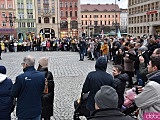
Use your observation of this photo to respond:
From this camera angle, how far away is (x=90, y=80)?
505 centimetres

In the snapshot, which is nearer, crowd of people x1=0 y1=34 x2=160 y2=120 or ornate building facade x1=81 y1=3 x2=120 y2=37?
crowd of people x1=0 y1=34 x2=160 y2=120

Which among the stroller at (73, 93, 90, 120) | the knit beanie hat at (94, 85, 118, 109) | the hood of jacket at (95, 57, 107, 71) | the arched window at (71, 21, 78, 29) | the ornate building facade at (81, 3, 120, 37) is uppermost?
the ornate building facade at (81, 3, 120, 37)

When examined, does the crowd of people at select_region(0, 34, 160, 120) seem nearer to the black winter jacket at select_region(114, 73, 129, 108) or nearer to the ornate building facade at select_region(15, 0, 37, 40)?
the black winter jacket at select_region(114, 73, 129, 108)

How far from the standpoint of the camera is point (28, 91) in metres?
4.59

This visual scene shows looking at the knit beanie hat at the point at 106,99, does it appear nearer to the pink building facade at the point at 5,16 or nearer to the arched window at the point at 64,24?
the pink building facade at the point at 5,16

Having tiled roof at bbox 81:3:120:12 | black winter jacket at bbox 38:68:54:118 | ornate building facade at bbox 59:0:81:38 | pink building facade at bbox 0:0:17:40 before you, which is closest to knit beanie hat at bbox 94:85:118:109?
black winter jacket at bbox 38:68:54:118

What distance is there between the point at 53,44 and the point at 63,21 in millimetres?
55687

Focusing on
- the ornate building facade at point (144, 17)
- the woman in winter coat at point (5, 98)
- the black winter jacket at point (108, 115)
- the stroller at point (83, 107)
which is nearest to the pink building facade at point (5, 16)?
the ornate building facade at point (144, 17)

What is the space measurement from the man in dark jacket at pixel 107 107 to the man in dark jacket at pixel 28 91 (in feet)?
6.57

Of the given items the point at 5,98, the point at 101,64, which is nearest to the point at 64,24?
the point at 101,64

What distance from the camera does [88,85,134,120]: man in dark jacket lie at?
2.69 meters

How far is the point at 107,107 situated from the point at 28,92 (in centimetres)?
219

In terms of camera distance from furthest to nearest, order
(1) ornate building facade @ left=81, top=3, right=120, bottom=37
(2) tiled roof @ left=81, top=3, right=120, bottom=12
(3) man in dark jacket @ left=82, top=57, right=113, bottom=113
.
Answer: (2) tiled roof @ left=81, top=3, right=120, bottom=12
(1) ornate building facade @ left=81, top=3, right=120, bottom=37
(3) man in dark jacket @ left=82, top=57, right=113, bottom=113

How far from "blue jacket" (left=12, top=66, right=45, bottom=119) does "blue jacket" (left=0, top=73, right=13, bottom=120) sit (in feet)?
0.66
